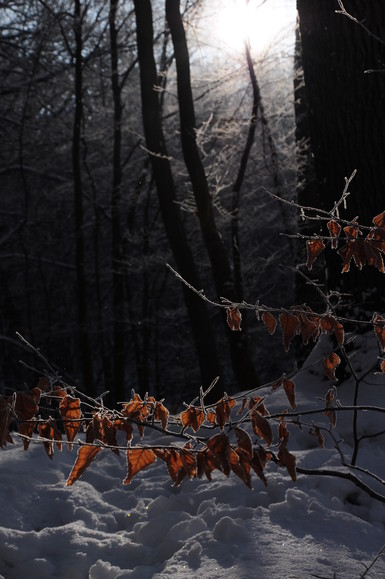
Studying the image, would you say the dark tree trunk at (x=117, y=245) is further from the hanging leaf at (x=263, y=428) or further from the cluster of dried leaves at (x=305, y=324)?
the hanging leaf at (x=263, y=428)

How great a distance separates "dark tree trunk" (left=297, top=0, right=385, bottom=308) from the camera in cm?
516

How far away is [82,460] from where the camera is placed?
235cm

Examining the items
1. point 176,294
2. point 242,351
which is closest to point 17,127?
point 176,294

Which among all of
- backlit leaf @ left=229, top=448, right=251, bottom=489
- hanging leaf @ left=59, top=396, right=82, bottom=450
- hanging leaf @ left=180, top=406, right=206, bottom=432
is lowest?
backlit leaf @ left=229, top=448, right=251, bottom=489

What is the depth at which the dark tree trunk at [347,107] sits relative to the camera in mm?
5160

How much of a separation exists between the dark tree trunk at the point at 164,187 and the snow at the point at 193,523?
4.88m

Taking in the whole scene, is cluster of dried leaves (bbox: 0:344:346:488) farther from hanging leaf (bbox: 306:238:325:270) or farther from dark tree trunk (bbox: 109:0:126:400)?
dark tree trunk (bbox: 109:0:126:400)

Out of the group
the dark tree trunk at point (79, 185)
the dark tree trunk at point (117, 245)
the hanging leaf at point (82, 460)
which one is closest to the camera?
the hanging leaf at point (82, 460)

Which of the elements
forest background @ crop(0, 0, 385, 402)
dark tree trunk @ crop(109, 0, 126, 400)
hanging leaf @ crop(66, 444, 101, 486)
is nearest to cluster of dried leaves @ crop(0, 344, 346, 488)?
hanging leaf @ crop(66, 444, 101, 486)

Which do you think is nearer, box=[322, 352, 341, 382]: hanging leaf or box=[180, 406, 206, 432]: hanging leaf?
box=[180, 406, 206, 432]: hanging leaf

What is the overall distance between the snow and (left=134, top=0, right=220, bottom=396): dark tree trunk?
16.0 feet

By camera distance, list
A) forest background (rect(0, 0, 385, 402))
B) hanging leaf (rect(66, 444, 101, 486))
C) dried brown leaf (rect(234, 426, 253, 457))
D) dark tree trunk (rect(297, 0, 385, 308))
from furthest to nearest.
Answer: forest background (rect(0, 0, 385, 402)) < dark tree trunk (rect(297, 0, 385, 308)) < hanging leaf (rect(66, 444, 101, 486)) < dried brown leaf (rect(234, 426, 253, 457))

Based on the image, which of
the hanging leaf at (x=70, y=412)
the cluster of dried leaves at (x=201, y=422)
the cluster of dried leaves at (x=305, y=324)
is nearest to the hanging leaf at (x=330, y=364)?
the cluster of dried leaves at (x=201, y=422)

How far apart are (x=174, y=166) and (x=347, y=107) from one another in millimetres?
12898
